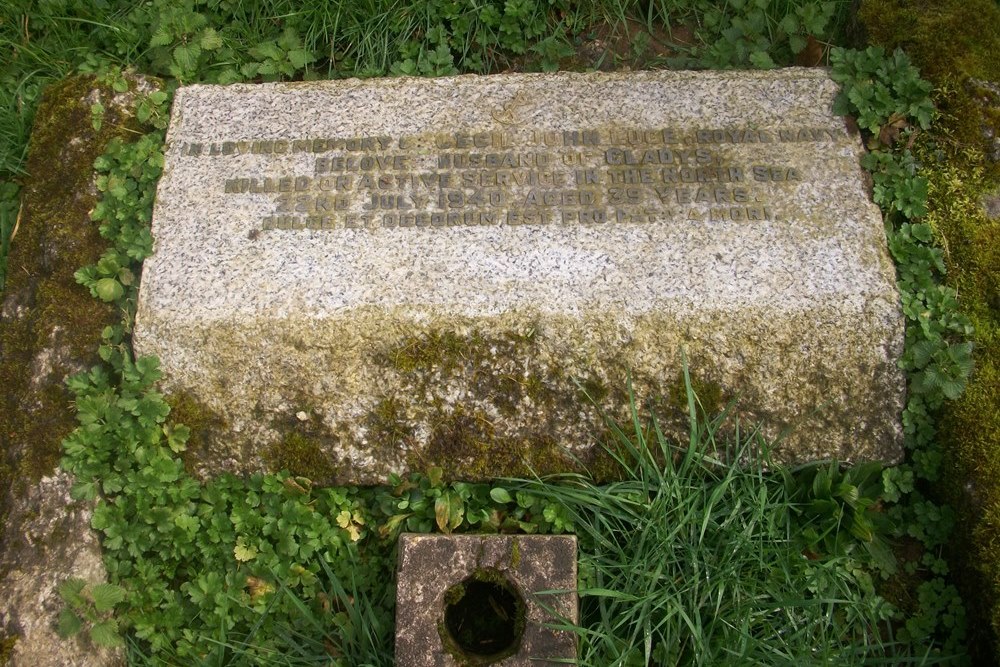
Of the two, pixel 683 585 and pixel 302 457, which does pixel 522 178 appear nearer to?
pixel 302 457

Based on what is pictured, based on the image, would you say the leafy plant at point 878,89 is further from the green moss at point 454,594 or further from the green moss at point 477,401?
the green moss at point 454,594

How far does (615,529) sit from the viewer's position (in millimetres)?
2398

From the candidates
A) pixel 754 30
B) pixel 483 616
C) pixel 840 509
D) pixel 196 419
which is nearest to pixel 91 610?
pixel 196 419

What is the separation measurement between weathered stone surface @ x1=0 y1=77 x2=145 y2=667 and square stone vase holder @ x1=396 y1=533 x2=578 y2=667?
3.28ft

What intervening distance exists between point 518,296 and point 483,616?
1.01m

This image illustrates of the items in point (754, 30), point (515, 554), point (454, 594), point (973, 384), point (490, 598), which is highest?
point (754, 30)

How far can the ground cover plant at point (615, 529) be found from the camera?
228 cm

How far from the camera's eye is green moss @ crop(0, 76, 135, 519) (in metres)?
2.48

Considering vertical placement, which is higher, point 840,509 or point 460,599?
point 840,509

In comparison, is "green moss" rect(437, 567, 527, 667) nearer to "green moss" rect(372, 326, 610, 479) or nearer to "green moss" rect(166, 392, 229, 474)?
"green moss" rect(372, 326, 610, 479)

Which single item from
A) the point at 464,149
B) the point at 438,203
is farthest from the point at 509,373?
the point at 464,149

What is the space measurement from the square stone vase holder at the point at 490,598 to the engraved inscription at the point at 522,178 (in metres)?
1.03

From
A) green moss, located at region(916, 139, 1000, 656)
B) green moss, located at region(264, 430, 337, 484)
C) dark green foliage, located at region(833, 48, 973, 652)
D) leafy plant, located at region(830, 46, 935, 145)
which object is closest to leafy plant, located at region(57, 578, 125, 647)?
green moss, located at region(264, 430, 337, 484)

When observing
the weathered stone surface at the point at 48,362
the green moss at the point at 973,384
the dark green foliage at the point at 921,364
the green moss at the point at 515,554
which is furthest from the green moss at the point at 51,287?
the green moss at the point at 973,384
